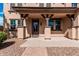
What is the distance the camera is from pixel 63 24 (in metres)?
24.0

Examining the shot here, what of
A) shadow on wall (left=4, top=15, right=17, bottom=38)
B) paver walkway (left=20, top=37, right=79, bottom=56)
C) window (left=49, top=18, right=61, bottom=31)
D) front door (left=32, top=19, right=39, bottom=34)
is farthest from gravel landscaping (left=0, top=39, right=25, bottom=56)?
window (left=49, top=18, right=61, bottom=31)

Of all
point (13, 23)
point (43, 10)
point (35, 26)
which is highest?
point (43, 10)

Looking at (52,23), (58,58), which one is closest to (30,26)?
(52,23)

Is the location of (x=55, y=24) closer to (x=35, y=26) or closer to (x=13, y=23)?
(x=35, y=26)

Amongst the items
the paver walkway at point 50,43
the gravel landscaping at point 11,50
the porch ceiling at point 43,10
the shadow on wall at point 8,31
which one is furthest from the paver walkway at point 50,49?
the shadow on wall at point 8,31

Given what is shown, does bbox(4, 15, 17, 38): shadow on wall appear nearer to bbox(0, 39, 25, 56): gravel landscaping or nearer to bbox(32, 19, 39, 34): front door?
bbox(32, 19, 39, 34): front door

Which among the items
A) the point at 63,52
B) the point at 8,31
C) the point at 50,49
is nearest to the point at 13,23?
the point at 8,31

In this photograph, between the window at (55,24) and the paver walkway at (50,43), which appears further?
the window at (55,24)

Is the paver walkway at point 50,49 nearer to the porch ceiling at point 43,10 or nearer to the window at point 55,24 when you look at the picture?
the porch ceiling at point 43,10

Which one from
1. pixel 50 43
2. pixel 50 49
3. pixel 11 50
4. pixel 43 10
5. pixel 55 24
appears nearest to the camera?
pixel 11 50

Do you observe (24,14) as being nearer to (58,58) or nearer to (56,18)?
(56,18)

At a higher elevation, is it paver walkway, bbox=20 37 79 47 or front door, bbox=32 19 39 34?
front door, bbox=32 19 39 34

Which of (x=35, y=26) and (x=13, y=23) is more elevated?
(x=13, y=23)

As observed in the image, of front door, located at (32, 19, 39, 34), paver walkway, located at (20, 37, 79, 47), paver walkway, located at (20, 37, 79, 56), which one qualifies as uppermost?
front door, located at (32, 19, 39, 34)
